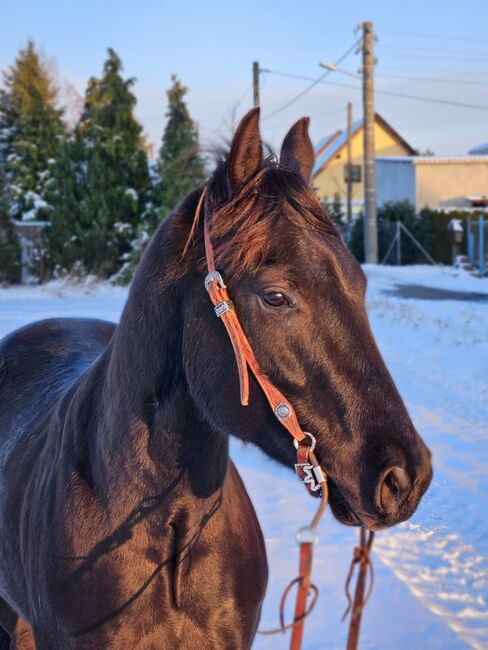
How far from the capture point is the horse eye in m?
1.78

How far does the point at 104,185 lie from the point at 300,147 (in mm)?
20727

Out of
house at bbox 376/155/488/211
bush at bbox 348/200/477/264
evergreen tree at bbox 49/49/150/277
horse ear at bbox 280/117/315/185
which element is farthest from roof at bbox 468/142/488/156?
horse ear at bbox 280/117/315/185

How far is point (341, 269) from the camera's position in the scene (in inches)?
72.0

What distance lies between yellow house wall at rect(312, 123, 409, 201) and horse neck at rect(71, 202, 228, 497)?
150 ft

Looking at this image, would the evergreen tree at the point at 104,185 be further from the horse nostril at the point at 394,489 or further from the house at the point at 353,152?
the house at the point at 353,152

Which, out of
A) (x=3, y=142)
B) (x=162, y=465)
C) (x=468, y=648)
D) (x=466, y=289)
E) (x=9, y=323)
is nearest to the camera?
(x=162, y=465)

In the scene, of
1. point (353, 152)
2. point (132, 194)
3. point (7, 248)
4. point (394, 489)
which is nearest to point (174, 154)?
point (132, 194)

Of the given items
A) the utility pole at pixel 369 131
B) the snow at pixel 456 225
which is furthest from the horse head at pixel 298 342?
the snow at pixel 456 225

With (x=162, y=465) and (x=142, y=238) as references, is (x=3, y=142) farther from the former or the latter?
(x=162, y=465)

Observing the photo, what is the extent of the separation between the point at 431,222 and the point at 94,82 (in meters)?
13.5

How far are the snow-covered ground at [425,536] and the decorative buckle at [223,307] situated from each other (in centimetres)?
54

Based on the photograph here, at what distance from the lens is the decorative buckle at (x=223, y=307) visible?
6.07ft

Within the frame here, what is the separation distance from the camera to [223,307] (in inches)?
73.0

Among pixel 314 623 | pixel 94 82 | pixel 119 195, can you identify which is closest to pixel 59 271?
pixel 119 195
